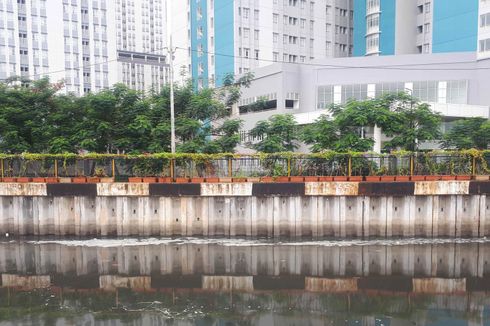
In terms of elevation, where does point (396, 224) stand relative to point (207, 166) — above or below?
below

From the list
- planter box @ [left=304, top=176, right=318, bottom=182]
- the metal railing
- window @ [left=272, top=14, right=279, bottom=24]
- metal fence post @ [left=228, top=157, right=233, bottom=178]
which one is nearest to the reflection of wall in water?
planter box @ [left=304, top=176, right=318, bottom=182]

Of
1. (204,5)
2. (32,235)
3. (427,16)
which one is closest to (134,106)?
(32,235)

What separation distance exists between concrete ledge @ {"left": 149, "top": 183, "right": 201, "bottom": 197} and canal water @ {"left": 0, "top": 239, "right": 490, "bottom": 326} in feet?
6.83

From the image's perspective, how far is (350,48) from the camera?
66812mm

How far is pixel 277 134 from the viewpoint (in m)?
21.7

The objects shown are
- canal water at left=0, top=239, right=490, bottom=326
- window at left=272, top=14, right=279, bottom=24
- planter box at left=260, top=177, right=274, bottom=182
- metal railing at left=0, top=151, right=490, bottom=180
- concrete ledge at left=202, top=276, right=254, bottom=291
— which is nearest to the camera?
canal water at left=0, top=239, right=490, bottom=326

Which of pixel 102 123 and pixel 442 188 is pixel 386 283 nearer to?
pixel 442 188

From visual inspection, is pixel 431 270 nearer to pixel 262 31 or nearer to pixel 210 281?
pixel 210 281

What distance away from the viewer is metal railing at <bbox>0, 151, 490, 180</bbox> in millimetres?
18016

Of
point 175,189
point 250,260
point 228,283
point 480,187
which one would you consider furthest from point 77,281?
point 480,187

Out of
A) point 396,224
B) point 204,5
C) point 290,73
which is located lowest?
point 396,224

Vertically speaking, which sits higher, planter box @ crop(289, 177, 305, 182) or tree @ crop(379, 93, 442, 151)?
tree @ crop(379, 93, 442, 151)

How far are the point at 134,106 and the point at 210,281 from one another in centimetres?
1207

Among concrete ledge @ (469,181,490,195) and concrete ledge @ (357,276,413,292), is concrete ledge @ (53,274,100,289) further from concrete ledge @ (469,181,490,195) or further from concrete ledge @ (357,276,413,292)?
concrete ledge @ (469,181,490,195)
